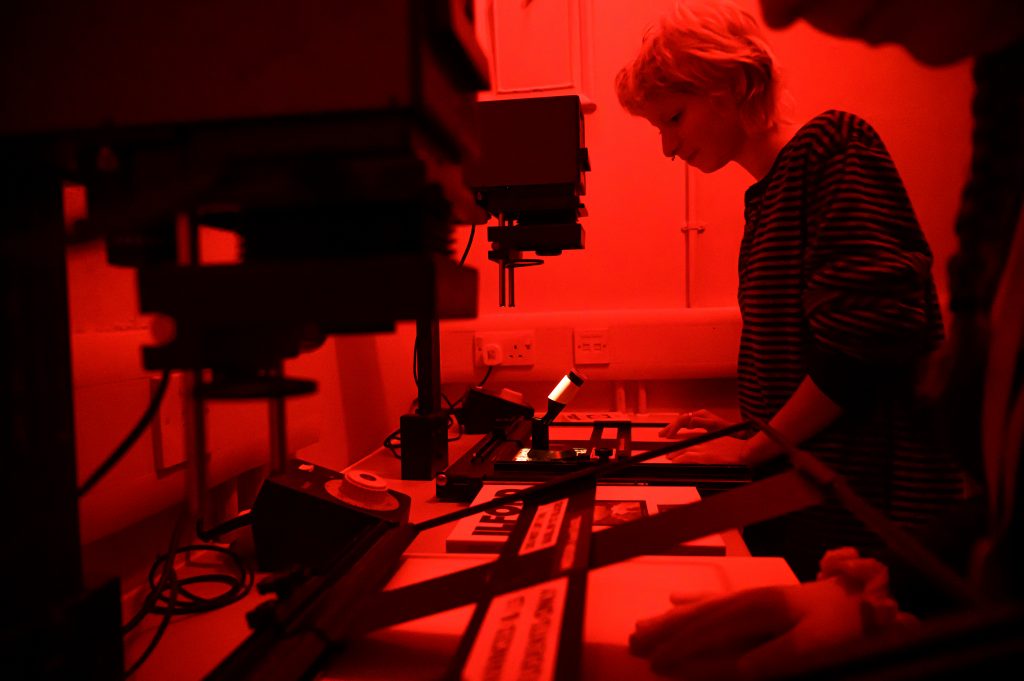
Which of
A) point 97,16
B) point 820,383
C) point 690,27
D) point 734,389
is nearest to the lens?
point 97,16

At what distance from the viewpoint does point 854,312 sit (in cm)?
105

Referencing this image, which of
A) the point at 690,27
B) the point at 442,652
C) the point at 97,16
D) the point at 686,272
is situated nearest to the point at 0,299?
the point at 97,16

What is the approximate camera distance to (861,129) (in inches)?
Result: 44.4

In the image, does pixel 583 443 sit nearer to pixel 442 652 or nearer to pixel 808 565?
pixel 808 565

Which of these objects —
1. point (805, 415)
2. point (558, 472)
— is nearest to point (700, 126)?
point (805, 415)

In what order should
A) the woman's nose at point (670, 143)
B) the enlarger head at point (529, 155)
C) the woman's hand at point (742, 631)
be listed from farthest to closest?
the woman's nose at point (670, 143) < the enlarger head at point (529, 155) < the woman's hand at point (742, 631)

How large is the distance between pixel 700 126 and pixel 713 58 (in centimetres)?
14

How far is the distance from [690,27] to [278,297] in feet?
3.82

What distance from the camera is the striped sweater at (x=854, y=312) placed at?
1054mm

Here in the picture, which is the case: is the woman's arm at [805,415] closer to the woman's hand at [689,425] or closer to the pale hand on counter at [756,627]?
the woman's hand at [689,425]

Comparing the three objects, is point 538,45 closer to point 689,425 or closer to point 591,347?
point 591,347

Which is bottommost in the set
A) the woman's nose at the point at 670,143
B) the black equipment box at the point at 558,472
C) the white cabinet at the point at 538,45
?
the black equipment box at the point at 558,472

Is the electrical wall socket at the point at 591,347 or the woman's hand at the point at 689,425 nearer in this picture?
the woman's hand at the point at 689,425

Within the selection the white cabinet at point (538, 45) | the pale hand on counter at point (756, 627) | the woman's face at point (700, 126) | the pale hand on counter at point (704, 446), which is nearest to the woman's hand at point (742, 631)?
the pale hand on counter at point (756, 627)
